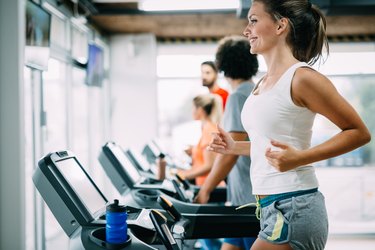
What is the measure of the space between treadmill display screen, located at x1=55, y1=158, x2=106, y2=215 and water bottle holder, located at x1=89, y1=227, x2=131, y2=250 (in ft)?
0.41

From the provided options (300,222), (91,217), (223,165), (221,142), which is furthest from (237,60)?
(300,222)

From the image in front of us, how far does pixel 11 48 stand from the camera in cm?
322

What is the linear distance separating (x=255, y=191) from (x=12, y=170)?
7.93 feet

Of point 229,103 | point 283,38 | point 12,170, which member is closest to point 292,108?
point 283,38

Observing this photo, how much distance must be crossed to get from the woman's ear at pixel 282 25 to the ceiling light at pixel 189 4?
3.58 metres

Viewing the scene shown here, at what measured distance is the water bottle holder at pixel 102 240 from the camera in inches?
56.4

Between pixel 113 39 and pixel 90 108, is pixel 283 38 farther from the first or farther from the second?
pixel 113 39

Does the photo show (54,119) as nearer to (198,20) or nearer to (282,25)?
(198,20)

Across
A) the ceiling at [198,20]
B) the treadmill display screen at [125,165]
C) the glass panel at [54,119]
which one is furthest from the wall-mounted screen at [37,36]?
the treadmill display screen at [125,165]

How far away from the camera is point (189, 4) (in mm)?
4820

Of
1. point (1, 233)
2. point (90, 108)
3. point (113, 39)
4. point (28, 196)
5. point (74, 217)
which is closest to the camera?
point (74, 217)

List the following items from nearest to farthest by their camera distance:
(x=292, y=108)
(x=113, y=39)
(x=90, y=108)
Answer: (x=292, y=108), (x=90, y=108), (x=113, y=39)

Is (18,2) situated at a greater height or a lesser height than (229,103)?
greater

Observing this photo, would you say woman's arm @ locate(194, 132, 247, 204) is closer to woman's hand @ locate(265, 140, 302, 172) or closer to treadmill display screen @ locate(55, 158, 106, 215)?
treadmill display screen @ locate(55, 158, 106, 215)
